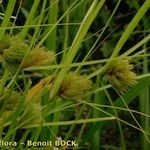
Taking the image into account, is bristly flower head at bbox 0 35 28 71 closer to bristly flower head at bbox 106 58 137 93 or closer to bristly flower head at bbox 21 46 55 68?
bristly flower head at bbox 21 46 55 68

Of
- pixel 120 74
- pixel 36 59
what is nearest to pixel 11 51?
pixel 36 59

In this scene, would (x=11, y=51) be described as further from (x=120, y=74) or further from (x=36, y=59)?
(x=120, y=74)

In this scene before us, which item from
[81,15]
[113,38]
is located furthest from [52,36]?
[113,38]

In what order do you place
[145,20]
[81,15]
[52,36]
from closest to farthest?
[52,36]
[81,15]
[145,20]

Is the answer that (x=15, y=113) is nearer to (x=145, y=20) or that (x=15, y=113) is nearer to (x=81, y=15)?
(x=81, y=15)

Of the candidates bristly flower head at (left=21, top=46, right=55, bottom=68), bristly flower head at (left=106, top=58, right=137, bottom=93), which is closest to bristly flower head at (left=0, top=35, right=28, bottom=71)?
bristly flower head at (left=21, top=46, right=55, bottom=68)

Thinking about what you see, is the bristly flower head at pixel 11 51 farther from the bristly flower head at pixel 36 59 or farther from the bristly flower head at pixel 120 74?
the bristly flower head at pixel 120 74
